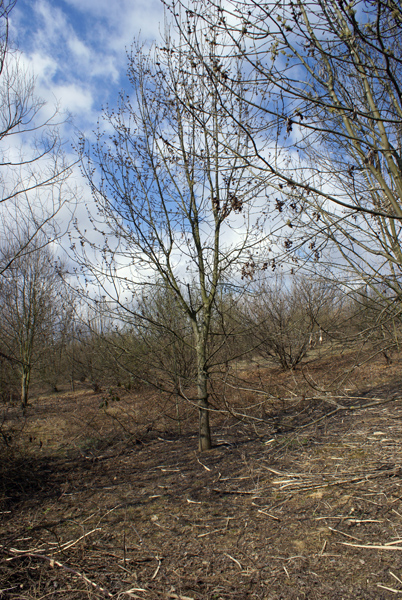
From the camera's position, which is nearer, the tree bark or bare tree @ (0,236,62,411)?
the tree bark

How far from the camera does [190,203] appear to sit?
5160 mm

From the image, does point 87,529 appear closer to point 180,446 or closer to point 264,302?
point 180,446

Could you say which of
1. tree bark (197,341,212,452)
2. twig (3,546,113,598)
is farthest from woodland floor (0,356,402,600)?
tree bark (197,341,212,452)

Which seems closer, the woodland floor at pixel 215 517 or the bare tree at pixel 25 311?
the woodland floor at pixel 215 517

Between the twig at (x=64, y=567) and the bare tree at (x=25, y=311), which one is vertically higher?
the bare tree at (x=25, y=311)

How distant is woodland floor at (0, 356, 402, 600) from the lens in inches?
92.7

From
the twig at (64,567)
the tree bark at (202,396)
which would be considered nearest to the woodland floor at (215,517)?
the twig at (64,567)

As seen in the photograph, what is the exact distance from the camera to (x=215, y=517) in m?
3.31

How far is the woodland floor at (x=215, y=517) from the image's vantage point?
235 cm

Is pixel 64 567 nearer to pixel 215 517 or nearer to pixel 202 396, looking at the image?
pixel 215 517

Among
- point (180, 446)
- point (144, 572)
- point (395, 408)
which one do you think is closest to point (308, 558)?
point (144, 572)

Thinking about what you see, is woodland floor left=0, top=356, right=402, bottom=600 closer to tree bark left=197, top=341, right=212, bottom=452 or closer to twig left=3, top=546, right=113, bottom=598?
twig left=3, top=546, right=113, bottom=598

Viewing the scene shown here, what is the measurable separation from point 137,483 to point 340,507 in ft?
7.57

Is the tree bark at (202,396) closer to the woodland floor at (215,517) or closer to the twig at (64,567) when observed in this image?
the woodland floor at (215,517)
